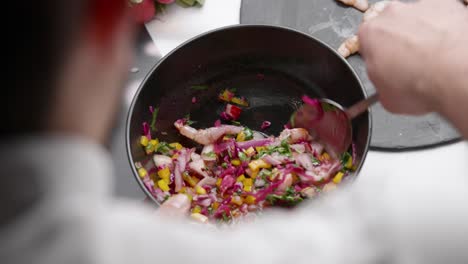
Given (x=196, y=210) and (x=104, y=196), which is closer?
(x=104, y=196)

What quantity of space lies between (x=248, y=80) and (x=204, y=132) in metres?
0.11

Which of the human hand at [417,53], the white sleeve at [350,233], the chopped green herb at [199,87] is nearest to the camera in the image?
the white sleeve at [350,233]

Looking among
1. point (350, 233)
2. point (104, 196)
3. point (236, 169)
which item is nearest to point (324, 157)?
point (236, 169)

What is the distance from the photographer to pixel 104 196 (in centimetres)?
33

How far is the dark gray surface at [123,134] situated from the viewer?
0.89m

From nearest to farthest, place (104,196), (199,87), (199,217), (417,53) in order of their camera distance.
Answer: (104,196), (417,53), (199,217), (199,87)

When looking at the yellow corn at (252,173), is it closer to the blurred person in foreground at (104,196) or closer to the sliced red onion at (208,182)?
the sliced red onion at (208,182)

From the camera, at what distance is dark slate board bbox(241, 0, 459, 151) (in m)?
0.87

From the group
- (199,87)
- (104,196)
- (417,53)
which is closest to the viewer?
(104,196)

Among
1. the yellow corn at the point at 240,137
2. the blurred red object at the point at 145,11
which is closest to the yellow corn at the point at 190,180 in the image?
the yellow corn at the point at 240,137

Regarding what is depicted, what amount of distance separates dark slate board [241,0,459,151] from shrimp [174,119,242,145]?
0.74 feet

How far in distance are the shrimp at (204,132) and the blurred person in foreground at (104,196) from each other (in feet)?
1.32

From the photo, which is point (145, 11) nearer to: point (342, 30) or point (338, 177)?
point (342, 30)

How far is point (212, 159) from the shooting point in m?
0.85
